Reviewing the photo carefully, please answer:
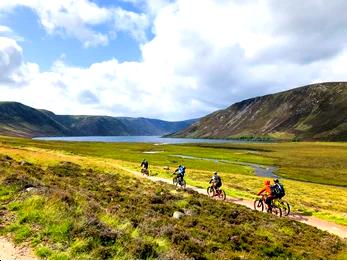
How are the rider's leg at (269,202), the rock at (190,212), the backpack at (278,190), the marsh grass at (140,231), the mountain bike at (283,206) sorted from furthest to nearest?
the mountain bike at (283,206) → the rider's leg at (269,202) → the backpack at (278,190) → the rock at (190,212) → the marsh grass at (140,231)

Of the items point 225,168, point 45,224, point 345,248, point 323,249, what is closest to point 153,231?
point 45,224

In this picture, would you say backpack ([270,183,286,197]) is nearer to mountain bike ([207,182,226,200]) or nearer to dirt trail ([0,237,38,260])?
mountain bike ([207,182,226,200])

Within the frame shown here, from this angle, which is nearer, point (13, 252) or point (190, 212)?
point (13, 252)

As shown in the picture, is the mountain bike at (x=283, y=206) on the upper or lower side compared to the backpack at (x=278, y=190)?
lower

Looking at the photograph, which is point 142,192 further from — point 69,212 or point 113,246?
point 113,246

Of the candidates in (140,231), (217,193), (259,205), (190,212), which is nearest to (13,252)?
(140,231)

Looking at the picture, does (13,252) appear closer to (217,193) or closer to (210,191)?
(217,193)

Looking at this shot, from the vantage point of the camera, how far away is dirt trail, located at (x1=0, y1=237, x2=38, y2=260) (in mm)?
13641

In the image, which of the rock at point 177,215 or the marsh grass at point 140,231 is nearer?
the marsh grass at point 140,231

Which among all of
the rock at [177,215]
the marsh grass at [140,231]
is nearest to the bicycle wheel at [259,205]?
the marsh grass at [140,231]

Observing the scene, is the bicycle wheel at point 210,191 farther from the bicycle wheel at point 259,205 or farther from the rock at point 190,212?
the rock at point 190,212

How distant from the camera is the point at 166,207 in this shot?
2661 cm

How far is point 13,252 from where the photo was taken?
14078 mm

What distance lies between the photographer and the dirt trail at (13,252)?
537 inches
